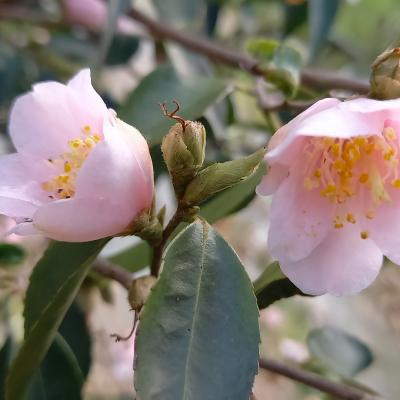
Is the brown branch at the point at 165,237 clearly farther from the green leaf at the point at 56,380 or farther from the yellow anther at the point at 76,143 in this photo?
the green leaf at the point at 56,380

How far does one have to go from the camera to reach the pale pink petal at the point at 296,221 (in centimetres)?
52

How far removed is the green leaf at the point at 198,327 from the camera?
0.44 meters

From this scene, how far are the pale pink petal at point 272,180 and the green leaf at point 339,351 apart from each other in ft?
1.88

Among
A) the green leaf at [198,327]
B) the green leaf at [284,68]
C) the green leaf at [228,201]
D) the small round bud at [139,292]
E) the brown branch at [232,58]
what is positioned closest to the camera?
the green leaf at [198,327]

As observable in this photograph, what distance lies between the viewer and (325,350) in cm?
105

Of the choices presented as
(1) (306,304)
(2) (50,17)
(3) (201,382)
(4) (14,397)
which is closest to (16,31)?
(2) (50,17)

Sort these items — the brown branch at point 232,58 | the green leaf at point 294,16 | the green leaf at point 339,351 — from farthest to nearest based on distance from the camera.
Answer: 1. the green leaf at point 294,16
2. the green leaf at point 339,351
3. the brown branch at point 232,58

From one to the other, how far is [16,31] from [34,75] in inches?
15.1

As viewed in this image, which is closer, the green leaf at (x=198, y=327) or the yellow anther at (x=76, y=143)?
the green leaf at (x=198, y=327)

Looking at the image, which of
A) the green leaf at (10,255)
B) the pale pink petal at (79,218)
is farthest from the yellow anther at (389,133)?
the green leaf at (10,255)

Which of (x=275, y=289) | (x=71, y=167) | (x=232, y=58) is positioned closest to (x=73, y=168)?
(x=71, y=167)

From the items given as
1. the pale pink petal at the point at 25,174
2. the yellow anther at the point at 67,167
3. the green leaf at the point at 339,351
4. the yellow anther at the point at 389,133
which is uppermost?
the yellow anther at the point at 389,133

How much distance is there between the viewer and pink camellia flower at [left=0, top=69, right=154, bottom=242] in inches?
18.3

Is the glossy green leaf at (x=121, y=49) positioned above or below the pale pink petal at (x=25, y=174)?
below
